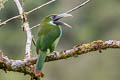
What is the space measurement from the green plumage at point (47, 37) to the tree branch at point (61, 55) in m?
0.16

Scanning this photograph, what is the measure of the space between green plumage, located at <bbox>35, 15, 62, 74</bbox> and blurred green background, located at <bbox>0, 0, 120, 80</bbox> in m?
15.6

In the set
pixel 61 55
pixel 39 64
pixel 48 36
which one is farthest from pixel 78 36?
pixel 61 55

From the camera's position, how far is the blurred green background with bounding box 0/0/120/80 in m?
25.8

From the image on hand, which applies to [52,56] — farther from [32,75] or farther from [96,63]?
[96,63]

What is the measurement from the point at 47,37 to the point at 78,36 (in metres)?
24.5

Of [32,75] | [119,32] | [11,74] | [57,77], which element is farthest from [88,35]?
[32,75]

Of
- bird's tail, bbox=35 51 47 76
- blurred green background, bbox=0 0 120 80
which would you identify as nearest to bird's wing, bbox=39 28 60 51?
bird's tail, bbox=35 51 47 76

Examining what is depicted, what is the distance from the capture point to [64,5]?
30.1m

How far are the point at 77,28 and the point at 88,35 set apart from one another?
0.99 meters

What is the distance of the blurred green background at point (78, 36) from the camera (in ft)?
84.7

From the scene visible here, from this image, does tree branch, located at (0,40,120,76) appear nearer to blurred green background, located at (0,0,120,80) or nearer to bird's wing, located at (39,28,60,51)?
bird's wing, located at (39,28,60,51)

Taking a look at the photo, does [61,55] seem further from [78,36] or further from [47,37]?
[78,36]

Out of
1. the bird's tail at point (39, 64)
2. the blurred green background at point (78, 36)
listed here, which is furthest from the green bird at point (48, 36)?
the blurred green background at point (78, 36)

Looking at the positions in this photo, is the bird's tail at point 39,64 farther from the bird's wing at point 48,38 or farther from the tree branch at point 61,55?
the bird's wing at point 48,38
